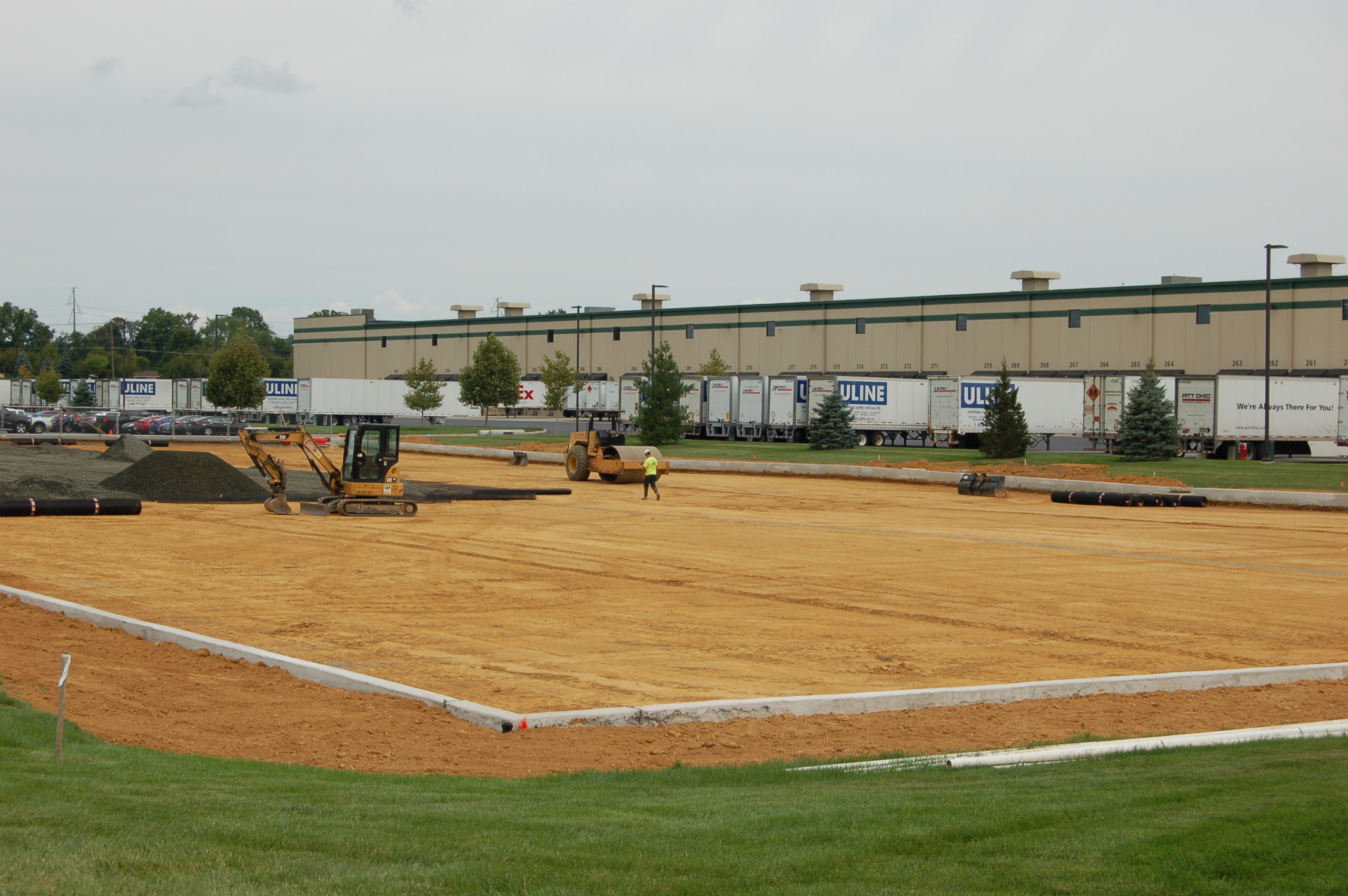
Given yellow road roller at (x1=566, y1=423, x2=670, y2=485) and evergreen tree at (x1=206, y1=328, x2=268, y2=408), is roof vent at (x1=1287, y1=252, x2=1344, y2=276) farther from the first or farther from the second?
evergreen tree at (x1=206, y1=328, x2=268, y2=408)

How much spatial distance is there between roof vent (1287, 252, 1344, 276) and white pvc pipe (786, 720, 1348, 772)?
73.2 meters

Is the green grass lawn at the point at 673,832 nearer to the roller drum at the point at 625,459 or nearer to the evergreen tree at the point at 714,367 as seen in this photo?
the roller drum at the point at 625,459

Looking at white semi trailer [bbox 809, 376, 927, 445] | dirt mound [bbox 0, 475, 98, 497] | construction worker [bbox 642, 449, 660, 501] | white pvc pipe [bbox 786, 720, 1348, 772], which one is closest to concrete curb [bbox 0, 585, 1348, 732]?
white pvc pipe [bbox 786, 720, 1348, 772]

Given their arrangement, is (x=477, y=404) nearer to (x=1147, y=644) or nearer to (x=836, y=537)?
(x=836, y=537)

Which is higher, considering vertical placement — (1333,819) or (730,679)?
(1333,819)

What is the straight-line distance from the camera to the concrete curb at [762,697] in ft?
36.3

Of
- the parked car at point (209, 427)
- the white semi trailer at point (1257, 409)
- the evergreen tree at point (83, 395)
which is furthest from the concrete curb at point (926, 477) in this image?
the evergreen tree at point (83, 395)

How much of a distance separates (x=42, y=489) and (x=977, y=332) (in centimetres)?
6517

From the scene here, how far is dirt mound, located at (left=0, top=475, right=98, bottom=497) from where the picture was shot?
3291 cm

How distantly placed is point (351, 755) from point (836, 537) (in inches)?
781

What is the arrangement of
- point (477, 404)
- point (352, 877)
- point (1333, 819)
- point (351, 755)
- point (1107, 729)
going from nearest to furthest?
point (352, 877)
point (1333, 819)
point (351, 755)
point (1107, 729)
point (477, 404)

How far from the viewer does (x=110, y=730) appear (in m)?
10.5

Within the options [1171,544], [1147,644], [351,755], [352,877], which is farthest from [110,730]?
[1171,544]

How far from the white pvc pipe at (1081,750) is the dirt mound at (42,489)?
2953cm
